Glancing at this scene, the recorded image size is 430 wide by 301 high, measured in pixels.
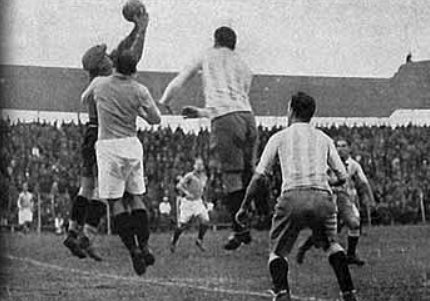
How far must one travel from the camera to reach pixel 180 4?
3660 mm

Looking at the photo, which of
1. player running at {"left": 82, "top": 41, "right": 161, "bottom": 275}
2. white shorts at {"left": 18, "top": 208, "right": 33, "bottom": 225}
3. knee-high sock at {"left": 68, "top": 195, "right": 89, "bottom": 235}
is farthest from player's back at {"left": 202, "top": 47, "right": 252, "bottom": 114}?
white shorts at {"left": 18, "top": 208, "right": 33, "bottom": 225}

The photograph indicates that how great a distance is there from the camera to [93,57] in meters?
3.47

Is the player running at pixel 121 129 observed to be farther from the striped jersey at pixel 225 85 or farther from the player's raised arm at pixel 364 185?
the player's raised arm at pixel 364 185

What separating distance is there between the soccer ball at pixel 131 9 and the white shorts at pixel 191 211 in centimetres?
83

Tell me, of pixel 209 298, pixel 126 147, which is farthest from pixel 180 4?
pixel 209 298

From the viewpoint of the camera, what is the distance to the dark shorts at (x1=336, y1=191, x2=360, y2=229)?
3.47 meters

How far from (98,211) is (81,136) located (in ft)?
1.07

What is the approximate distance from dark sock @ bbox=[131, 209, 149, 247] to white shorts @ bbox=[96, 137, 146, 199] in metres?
0.09

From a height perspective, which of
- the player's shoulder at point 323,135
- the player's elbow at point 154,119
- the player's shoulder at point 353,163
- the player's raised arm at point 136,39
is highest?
the player's raised arm at point 136,39

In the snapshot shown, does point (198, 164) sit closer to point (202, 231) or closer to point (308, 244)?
point (202, 231)

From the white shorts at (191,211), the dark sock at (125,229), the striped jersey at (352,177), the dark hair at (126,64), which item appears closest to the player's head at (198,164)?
the white shorts at (191,211)

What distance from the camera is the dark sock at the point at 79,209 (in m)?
3.44

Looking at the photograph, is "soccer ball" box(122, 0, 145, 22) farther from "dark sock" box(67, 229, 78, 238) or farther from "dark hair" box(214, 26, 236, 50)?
"dark sock" box(67, 229, 78, 238)

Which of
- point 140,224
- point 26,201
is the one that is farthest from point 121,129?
point 26,201
